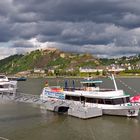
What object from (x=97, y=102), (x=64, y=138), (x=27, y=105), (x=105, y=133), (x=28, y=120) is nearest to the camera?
(x=64, y=138)

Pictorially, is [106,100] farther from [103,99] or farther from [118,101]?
[118,101]

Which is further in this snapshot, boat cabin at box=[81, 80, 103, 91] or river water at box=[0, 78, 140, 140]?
boat cabin at box=[81, 80, 103, 91]

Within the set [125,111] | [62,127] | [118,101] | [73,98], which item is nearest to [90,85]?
[73,98]

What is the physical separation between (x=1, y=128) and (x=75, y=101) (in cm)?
1649

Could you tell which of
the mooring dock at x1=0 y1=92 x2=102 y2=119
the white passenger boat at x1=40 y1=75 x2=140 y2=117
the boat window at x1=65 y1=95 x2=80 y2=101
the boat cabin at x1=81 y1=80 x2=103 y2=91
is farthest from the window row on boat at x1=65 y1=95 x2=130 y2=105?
the boat cabin at x1=81 y1=80 x2=103 y2=91

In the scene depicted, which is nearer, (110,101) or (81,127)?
(81,127)

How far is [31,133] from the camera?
127ft

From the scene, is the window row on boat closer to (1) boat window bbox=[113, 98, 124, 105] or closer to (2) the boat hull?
(1) boat window bbox=[113, 98, 124, 105]

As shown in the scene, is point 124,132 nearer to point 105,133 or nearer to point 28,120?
point 105,133

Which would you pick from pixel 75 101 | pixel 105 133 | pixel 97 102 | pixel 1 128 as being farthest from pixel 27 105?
pixel 105 133

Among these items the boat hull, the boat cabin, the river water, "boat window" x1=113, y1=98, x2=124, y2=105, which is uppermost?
the boat cabin

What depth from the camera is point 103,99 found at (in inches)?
1943

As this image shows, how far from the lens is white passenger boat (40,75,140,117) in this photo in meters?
47.5

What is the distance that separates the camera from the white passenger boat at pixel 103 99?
156 ft
